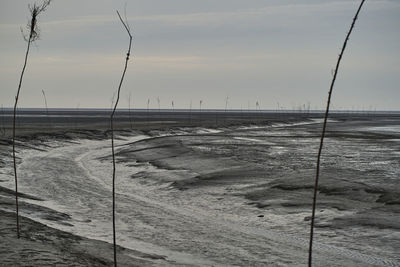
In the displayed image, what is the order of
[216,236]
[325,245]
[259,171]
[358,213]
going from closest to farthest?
[325,245] → [216,236] → [358,213] → [259,171]

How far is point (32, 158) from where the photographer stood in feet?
124

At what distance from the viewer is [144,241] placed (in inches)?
560

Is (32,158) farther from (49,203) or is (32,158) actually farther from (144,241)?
Answer: (144,241)

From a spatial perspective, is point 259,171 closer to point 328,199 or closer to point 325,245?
point 328,199

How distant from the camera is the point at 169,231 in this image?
1545 cm

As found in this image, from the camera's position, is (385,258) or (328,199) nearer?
(385,258)

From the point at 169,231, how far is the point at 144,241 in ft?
4.49

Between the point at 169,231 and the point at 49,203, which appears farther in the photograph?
A: the point at 49,203

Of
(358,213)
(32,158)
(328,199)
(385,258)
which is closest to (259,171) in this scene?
(328,199)

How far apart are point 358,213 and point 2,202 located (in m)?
11.8

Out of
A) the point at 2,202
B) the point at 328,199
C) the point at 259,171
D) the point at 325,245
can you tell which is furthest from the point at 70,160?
the point at 325,245

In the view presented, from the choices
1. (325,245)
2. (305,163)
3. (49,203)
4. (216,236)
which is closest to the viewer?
(325,245)

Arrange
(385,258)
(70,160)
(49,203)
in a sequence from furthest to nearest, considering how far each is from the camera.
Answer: (70,160), (49,203), (385,258)

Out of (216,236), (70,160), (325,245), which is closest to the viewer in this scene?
(325,245)
